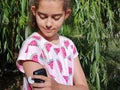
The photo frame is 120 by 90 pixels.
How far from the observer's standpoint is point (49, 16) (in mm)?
1563

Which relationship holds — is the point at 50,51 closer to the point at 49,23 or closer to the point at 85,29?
the point at 49,23

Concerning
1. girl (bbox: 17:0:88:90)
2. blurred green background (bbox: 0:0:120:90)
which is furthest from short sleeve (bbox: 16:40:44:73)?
blurred green background (bbox: 0:0:120:90)

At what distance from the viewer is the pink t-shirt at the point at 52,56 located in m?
1.54

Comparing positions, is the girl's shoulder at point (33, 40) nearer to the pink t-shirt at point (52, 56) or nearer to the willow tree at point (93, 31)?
the pink t-shirt at point (52, 56)

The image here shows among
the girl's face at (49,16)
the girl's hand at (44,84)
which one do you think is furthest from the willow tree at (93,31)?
the girl's hand at (44,84)

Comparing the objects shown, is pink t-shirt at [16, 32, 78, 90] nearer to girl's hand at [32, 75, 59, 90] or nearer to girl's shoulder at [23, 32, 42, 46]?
girl's shoulder at [23, 32, 42, 46]

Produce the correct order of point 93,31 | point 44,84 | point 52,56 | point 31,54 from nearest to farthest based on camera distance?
point 44,84
point 31,54
point 52,56
point 93,31

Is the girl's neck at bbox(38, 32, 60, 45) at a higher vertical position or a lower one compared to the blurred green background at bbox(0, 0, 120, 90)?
higher

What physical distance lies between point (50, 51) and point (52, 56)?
2cm

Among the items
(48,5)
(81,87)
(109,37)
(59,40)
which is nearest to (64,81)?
(81,87)

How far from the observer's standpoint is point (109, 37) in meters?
3.60

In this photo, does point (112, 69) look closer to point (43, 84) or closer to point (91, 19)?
point (91, 19)

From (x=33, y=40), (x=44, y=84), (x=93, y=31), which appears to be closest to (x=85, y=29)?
(x=93, y=31)

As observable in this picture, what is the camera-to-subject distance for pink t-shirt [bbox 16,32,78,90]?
5.06 ft
